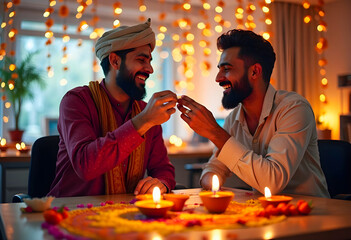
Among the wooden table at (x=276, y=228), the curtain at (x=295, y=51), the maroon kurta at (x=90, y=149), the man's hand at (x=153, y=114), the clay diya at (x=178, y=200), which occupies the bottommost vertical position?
the wooden table at (x=276, y=228)

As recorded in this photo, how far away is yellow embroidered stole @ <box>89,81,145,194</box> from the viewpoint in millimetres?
1793

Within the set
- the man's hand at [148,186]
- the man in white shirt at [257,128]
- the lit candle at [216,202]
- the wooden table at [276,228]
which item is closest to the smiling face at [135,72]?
the man in white shirt at [257,128]

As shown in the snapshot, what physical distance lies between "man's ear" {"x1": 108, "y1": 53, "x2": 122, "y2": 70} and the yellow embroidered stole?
0.45 ft

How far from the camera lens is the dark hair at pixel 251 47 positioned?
2.04 meters

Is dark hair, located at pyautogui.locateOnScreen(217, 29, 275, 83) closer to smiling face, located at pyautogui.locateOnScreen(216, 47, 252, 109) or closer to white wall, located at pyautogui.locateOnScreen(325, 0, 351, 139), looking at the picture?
smiling face, located at pyautogui.locateOnScreen(216, 47, 252, 109)

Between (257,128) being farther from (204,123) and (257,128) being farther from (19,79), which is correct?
(19,79)

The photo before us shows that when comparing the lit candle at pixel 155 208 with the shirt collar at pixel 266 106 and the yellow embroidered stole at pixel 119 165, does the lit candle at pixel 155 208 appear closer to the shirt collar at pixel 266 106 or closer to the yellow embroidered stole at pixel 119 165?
the yellow embroidered stole at pixel 119 165

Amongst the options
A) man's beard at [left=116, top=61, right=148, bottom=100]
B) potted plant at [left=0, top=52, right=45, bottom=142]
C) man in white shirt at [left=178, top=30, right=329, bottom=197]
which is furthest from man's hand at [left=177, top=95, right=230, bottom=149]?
potted plant at [left=0, top=52, right=45, bottom=142]

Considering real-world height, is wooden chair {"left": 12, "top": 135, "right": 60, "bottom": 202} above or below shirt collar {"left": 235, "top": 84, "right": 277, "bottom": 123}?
below

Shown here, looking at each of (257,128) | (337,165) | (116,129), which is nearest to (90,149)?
(116,129)

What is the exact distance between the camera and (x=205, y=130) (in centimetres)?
175

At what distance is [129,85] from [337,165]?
1.10 meters

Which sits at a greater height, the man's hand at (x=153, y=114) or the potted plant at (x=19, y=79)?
the potted plant at (x=19, y=79)

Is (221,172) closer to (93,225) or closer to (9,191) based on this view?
(93,225)
